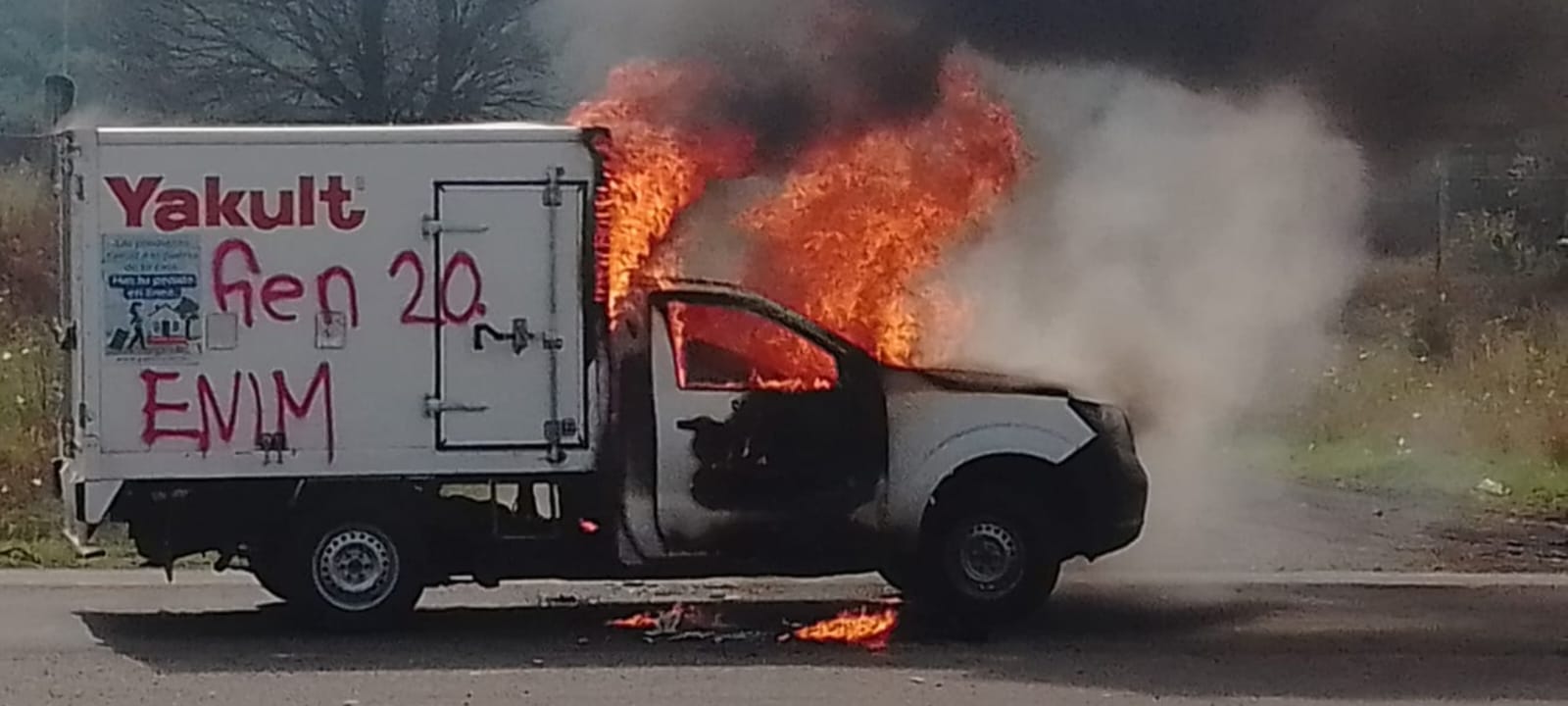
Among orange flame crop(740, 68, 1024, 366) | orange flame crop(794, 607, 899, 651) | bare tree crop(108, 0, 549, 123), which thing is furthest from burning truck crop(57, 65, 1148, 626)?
bare tree crop(108, 0, 549, 123)

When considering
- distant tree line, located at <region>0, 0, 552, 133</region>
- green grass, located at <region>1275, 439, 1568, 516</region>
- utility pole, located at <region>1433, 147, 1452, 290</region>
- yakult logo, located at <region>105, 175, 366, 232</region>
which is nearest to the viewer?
yakult logo, located at <region>105, 175, 366, 232</region>

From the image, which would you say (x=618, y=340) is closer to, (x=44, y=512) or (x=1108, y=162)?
(x=1108, y=162)

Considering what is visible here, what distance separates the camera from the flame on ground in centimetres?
1281

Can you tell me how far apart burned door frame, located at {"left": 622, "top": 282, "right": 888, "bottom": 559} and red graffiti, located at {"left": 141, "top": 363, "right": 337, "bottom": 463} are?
1.50 metres

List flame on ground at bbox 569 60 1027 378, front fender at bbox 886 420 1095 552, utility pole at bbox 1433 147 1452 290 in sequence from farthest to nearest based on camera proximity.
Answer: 1. utility pole at bbox 1433 147 1452 290
2. flame on ground at bbox 569 60 1027 378
3. front fender at bbox 886 420 1095 552

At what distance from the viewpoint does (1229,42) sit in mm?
14273

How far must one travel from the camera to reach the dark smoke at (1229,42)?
45.9ft

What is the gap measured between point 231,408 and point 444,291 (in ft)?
3.74

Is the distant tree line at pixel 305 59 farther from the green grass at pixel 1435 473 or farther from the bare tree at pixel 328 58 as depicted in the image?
the green grass at pixel 1435 473

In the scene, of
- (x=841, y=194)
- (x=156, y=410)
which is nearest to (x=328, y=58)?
(x=841, y=194)

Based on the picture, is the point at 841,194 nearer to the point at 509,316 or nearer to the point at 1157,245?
the point at 509,316

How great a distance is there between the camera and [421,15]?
936 inches

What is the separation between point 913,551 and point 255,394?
3.27 metres

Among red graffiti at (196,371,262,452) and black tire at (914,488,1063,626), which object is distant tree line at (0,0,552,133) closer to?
red graffiti at (196,371,262,452)
